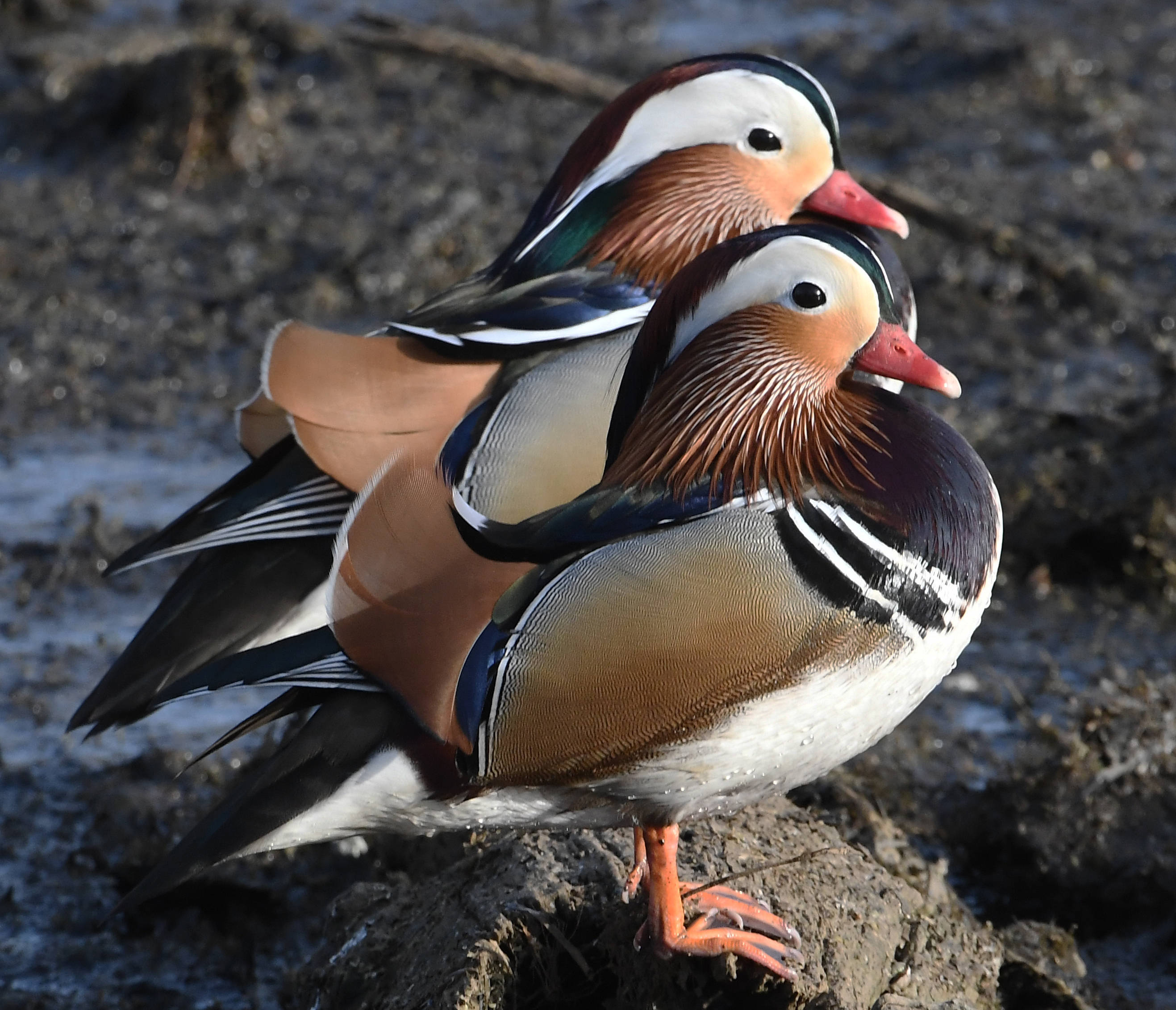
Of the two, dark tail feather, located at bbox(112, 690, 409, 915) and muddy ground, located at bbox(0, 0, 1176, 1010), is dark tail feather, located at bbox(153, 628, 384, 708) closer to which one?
dark tail feather, located at bbox(112, 690, 409, 915)

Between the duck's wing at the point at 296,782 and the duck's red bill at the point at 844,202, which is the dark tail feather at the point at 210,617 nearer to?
the duck's wing at the point at 296,782

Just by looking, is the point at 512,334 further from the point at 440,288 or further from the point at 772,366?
the point at 440,288

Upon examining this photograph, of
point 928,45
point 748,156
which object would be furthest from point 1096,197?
point 748,156

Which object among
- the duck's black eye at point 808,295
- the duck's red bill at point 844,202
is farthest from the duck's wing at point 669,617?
A: the duck's red bill at point 844,202

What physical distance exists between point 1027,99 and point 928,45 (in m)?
0.59

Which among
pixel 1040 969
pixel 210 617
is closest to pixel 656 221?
pixel 210 617

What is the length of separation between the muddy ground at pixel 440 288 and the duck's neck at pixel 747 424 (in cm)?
77

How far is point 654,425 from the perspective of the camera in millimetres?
2854

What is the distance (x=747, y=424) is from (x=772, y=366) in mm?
111

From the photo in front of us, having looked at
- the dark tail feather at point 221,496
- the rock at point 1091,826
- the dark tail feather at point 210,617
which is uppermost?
the dark tail feather at point 221,496

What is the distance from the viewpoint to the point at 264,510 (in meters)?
3.54

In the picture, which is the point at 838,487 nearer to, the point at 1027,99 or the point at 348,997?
the point at 348,997

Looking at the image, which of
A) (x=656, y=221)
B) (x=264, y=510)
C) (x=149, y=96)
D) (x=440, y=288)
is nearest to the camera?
(x=264, y=510)

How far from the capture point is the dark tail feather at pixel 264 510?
11.6ft
